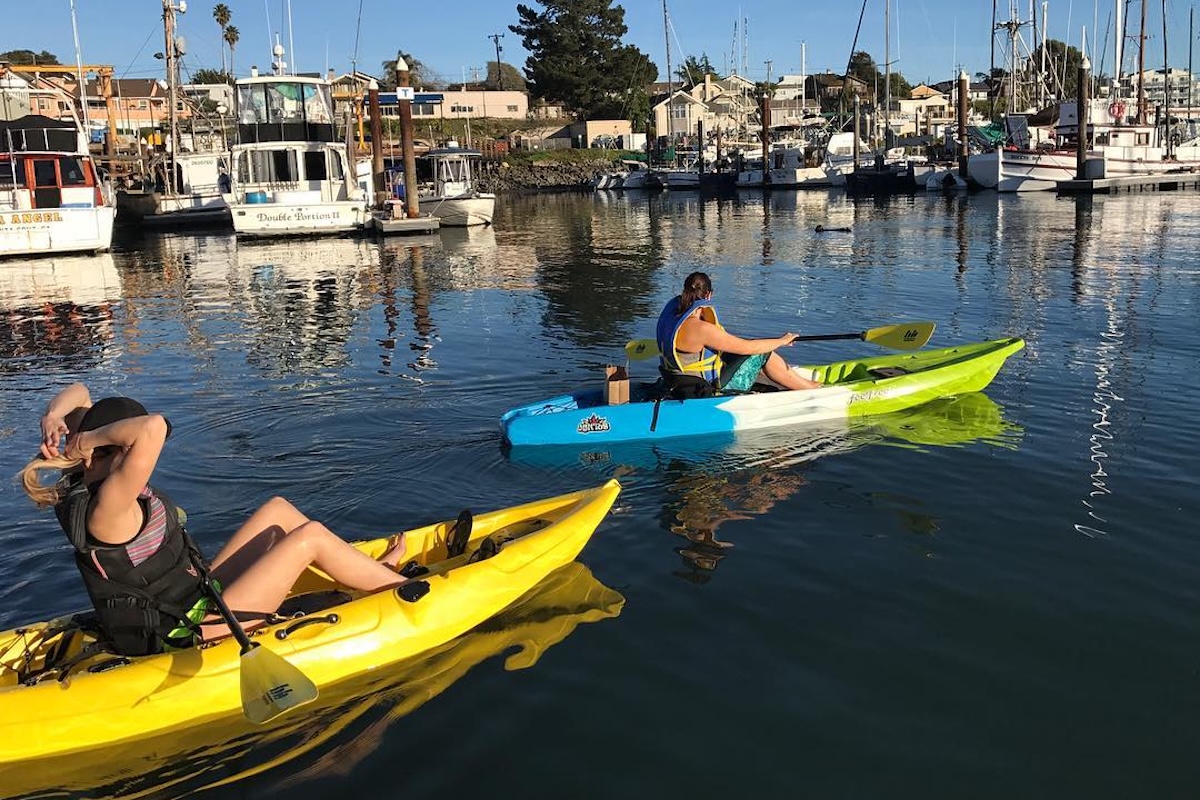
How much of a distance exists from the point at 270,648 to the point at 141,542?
890 mm

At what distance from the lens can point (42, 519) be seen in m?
7.81

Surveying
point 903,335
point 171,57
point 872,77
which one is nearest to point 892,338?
point 903,335

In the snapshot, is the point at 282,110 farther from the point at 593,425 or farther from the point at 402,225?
the point at 593,425

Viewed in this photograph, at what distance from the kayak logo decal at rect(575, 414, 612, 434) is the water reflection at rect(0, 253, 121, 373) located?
8.56m

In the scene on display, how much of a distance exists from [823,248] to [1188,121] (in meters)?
48.3

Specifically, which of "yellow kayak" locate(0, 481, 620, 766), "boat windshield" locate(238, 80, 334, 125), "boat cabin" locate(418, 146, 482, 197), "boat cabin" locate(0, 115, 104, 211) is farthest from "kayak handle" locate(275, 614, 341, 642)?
"boat cabin" locate(418, 146, 482, 197)

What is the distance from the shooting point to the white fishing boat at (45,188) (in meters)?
27.7

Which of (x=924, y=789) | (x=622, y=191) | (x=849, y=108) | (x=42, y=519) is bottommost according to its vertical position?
(x=924, y=789)

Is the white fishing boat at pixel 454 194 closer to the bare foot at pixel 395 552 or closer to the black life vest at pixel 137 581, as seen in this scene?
the bare foot at pixel 395 552

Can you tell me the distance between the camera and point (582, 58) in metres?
92.8

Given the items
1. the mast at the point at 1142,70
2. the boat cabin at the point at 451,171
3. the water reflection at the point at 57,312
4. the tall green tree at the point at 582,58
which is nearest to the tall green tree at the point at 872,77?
the tall green tree at the point at 582,58

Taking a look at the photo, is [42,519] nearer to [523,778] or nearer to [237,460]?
[237,460]

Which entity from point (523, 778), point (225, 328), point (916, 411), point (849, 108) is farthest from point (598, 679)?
point (849, 108)

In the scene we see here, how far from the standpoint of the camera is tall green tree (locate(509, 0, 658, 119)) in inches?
3615
